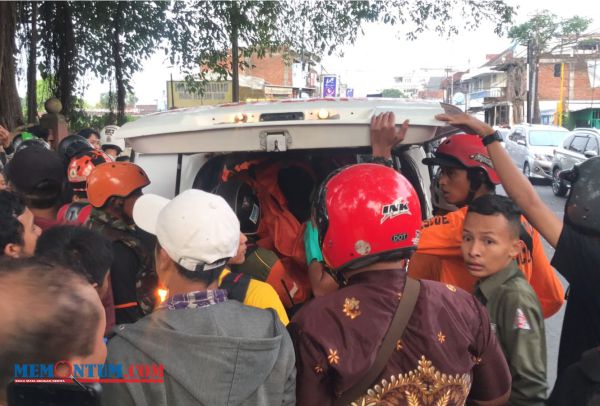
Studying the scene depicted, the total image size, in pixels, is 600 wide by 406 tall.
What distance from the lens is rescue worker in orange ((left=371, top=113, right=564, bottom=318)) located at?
101 inches

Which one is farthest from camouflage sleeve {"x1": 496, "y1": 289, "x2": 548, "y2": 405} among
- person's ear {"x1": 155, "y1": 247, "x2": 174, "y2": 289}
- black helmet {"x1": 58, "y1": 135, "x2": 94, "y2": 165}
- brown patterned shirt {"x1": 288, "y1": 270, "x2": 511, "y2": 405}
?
black helmet {"x1": 58, "y1": 135, "x2": 94, "y2": 165}

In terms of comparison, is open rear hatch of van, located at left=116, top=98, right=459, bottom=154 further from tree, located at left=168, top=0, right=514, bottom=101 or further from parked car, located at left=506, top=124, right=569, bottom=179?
parked car, located at left=506, top=124, right=569, bottom=179

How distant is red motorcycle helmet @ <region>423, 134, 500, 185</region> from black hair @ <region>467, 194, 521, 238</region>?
300 millimetres

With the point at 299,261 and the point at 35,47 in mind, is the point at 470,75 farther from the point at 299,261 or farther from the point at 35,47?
the point at 299,261

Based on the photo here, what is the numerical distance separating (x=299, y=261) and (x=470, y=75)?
67.5 meters

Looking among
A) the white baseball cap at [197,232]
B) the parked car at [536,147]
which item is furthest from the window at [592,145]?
the white baseball cap at [197,232]

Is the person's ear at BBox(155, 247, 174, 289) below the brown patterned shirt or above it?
above

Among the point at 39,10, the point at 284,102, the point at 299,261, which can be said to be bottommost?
the point at 299,261

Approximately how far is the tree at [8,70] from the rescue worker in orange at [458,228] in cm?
781

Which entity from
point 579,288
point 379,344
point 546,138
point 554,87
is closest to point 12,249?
point 379,344

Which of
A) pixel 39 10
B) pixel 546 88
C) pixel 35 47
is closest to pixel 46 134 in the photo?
pixel 35 47

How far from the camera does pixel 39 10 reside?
11195 millimetres

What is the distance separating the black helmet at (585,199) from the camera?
1.94 m

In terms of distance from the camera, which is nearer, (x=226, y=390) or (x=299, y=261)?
(x=226, y=390)
